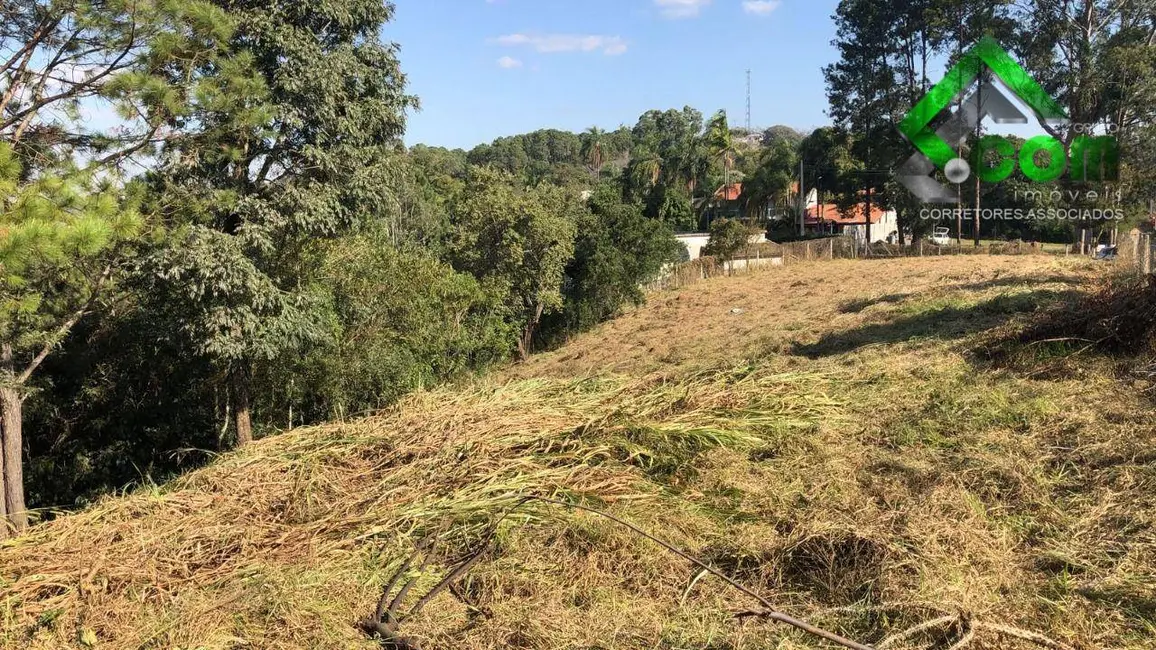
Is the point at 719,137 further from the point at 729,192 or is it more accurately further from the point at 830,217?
the point at 830,217

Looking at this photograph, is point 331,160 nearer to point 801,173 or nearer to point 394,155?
point 394,155

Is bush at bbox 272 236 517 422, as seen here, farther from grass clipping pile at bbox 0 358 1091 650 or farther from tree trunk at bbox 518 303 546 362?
tree trunk at bbox 518 303 546 362

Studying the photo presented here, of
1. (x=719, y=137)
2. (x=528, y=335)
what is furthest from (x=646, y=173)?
(x=528, y=335)

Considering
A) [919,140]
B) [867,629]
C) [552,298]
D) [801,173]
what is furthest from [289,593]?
[801,173]

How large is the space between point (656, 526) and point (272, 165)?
235 inches

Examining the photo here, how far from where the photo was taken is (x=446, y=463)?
3580 mm

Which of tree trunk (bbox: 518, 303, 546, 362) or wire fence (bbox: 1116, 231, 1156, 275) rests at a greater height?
wire fence (bbox: 1116, 231, 1156, 275)

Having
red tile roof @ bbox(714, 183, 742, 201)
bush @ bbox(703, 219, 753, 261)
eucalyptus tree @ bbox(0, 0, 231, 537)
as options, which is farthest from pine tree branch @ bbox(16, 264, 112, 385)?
red tile roof @ bbox(714, 183, 742, 201)

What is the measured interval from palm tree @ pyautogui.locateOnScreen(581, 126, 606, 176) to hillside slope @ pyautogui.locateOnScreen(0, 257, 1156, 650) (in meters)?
62.9

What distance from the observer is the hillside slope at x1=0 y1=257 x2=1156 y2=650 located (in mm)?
2375

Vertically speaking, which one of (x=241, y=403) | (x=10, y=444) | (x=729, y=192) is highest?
(x=729, y=192)

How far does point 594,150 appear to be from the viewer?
69500 mm

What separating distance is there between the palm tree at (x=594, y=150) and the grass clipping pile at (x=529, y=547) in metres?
63.3

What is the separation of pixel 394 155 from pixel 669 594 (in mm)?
6678
